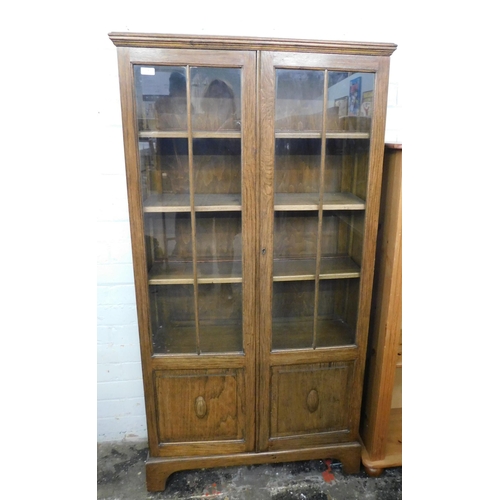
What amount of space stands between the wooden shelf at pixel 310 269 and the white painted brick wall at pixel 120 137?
62cm

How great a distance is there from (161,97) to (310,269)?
802 mm

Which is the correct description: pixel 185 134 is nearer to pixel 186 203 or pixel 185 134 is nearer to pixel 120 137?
pixel 186 203

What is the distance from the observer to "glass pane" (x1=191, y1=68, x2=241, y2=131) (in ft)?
3.90

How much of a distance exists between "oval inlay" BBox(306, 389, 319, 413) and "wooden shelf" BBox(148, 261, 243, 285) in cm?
55

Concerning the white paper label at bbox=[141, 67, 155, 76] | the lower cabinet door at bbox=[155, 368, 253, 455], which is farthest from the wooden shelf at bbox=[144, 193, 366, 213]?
the lower cabinet door at bbox=[155, 368, 253, 455]

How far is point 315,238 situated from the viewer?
55.4 inches

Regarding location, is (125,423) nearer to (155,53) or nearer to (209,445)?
(209,445)

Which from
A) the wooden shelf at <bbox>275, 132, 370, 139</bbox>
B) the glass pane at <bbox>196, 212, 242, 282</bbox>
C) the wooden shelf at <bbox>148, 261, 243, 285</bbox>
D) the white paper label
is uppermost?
the white paper label

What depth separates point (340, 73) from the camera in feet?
4.01

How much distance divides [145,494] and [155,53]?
163 centimetres

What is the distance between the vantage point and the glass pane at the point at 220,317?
4.63 ft

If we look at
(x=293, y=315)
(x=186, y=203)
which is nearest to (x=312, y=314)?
(x=293, y=315)

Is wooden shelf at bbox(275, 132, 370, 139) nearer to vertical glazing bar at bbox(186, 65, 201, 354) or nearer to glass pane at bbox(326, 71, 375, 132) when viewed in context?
glass pane at bbox(326, 71, 375, 132)

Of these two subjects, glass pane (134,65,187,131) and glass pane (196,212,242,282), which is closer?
glass pane (134,65,187,131)
